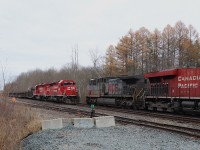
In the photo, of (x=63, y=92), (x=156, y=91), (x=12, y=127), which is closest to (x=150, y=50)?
(x=63, y=92)

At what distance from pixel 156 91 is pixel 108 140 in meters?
13.4

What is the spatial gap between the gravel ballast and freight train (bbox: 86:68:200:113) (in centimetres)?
790

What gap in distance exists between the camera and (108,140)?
1058 centimetres

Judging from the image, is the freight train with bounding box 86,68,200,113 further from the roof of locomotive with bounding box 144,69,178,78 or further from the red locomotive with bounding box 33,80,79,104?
the red locomotive with bounding box 33,80,79,104

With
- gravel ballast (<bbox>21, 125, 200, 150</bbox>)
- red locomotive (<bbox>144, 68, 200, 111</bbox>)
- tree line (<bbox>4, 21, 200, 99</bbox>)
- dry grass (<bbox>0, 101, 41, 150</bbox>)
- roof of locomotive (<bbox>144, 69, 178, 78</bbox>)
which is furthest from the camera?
tree line (<bbox>4, 21, 200, 99</bbox>)

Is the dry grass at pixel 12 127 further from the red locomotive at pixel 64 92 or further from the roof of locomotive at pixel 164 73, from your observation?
the red locomotive at pixel 64 92

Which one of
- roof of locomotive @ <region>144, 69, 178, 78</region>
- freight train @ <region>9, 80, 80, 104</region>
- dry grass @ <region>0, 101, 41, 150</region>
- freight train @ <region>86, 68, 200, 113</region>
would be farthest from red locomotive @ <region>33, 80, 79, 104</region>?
dry grass @ <region>0, 101, 41, 150</region>

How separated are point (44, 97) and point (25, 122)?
3021 centimetres

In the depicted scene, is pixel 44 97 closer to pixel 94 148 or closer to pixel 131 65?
pixel 131 65

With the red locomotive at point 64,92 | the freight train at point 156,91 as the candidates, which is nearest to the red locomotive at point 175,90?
the freight train at point 156,91

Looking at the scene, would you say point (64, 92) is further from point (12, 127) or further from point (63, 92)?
point (12, 127)

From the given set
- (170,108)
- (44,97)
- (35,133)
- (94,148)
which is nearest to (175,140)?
(94,148)

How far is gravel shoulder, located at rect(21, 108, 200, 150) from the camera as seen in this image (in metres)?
9.45

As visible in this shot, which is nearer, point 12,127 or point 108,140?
point 108,140
